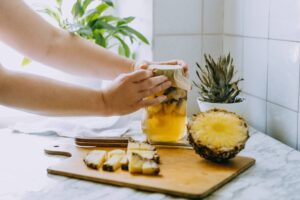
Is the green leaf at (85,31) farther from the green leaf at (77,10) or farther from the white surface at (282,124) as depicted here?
the white surface at (282,124)

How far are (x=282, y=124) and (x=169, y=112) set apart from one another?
286 millimetres

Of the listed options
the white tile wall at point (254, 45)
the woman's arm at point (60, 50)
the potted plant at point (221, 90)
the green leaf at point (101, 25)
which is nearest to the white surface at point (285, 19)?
the white tile wall at point (254, 45)

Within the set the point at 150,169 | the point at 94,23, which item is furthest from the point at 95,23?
the point at 150,169

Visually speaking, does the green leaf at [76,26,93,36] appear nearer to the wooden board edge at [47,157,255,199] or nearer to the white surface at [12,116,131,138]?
the white surface at [12,116,131,138]

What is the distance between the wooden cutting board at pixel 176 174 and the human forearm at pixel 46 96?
0.11 metres

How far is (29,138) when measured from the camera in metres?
1.20

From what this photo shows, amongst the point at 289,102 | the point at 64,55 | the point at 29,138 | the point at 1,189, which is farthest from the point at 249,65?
the point at 1,189

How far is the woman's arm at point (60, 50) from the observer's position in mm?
1148

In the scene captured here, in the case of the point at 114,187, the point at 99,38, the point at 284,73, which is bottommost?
the point at 114,187

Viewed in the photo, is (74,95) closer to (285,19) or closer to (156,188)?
(156,188)

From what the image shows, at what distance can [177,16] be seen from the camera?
1.43 metres

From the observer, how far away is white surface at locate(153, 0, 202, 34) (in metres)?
1.42

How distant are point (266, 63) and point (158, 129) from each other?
34 cm

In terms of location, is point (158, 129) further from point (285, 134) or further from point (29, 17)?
point (29, 17)
